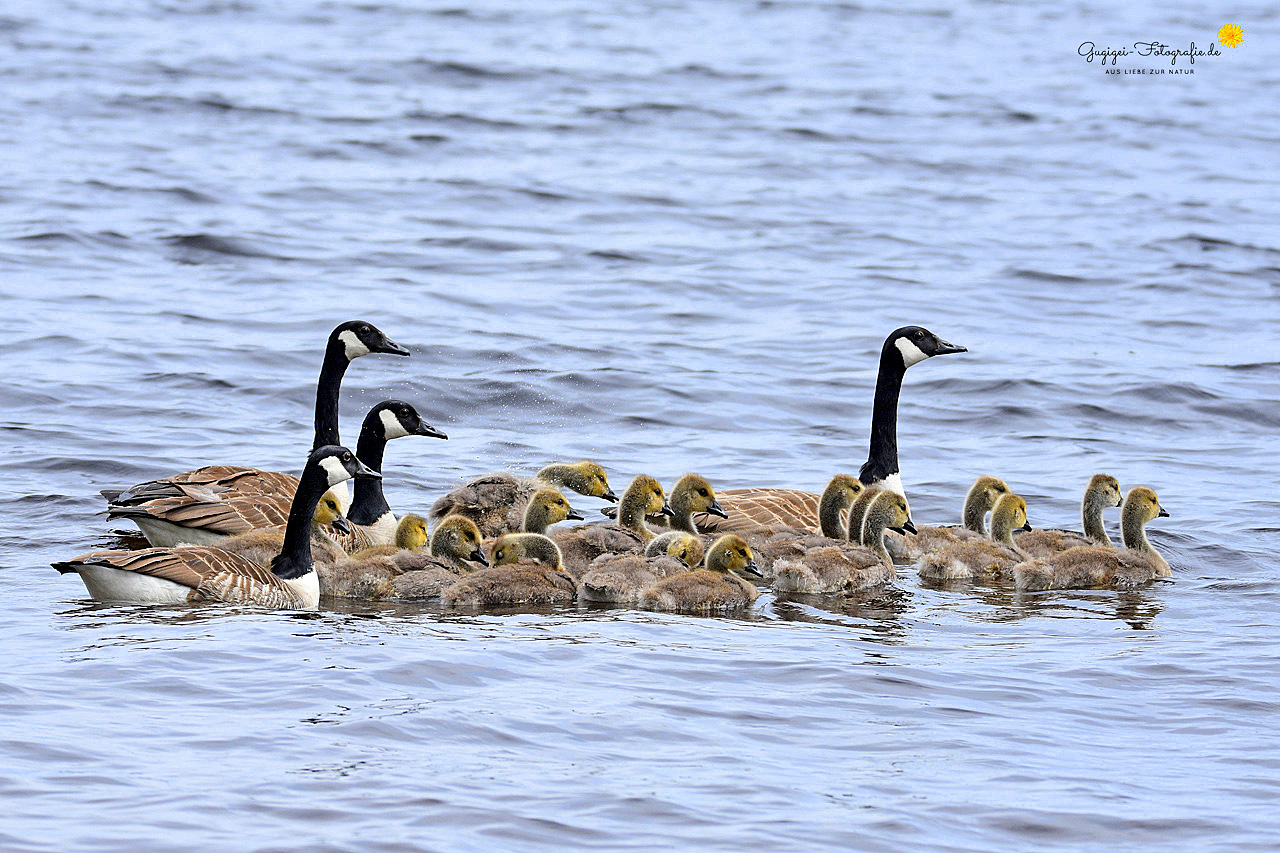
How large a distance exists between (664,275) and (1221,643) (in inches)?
611

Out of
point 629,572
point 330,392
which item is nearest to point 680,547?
point 629,572

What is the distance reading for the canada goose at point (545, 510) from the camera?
1273cm

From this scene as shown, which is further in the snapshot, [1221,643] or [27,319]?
[27,319]

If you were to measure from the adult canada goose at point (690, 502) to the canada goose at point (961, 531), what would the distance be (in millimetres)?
1473

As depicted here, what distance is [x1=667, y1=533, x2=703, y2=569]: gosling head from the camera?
12227 millimetres

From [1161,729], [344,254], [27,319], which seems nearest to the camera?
[1161,729]

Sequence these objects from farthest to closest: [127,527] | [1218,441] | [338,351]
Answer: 1. [1218,441]
2. [338,351]
3. [127,527]

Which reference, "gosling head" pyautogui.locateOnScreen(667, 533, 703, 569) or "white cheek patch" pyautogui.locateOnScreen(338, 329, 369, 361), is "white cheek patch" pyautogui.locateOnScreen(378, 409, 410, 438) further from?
"gosling head" pyautogui.locateOnScreen(667, 533, 703, 569)

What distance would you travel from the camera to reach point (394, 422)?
14.0 m

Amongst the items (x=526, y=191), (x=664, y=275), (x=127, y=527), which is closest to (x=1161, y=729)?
(x=127, y=527)

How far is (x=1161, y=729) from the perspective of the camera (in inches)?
363

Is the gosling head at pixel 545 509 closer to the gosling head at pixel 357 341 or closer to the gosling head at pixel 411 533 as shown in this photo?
the gosling head at pixel 411 533

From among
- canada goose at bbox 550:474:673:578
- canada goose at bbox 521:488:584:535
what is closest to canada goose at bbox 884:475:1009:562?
canada goose at bbox 550:474:673:578

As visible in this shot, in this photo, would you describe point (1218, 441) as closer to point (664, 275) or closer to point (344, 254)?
point (664, 275)
